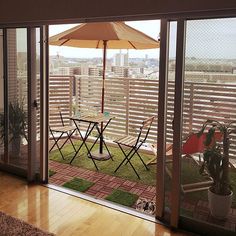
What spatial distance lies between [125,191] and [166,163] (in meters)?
0.92

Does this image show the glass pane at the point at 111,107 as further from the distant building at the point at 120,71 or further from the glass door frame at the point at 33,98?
the glass door frame at the point at 33,98

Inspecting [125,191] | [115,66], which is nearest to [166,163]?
[125,191]

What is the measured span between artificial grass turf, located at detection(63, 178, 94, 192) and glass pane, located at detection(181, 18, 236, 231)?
49.6 inches

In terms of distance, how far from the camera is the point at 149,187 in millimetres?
3643

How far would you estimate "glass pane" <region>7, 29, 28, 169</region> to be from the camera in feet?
11.5

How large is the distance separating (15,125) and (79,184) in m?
1.08

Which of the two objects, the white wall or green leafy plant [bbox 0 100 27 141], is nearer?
the white wall

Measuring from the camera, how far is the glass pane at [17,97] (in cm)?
351

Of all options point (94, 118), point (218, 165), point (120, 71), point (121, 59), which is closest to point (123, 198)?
point (218, 165)

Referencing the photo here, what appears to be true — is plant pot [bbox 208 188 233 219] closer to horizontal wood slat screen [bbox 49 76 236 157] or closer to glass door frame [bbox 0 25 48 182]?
glass door frame [bbox 0 25 48 182]

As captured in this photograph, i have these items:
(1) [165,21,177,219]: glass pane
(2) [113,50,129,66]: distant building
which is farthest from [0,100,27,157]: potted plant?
(2) [113,50,129,66]: distant building

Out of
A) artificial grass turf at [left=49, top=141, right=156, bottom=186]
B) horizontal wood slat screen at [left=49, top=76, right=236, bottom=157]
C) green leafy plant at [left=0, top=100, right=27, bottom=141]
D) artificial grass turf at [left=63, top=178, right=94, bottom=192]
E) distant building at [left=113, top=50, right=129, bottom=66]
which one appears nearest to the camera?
artificial grass turf at [left=63, top=178, right=94, bottom=192]

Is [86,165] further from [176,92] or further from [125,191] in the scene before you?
Answer: [176,92]

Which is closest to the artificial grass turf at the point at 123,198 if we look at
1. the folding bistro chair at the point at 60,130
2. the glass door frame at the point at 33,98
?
the glass door frame at the point at 33,98
